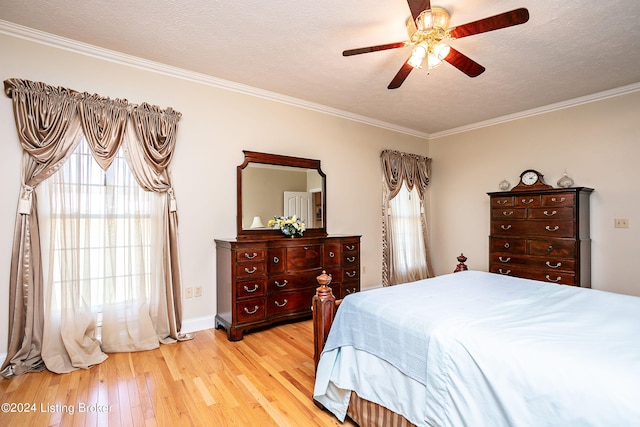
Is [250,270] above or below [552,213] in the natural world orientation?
below

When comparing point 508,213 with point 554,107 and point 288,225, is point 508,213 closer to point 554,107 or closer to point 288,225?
point 554,107

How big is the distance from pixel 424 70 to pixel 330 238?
1993mm

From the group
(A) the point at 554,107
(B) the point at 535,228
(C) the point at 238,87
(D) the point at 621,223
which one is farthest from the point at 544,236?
(C) the point at 238,87

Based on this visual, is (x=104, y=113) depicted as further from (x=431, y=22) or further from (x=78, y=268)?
(x=431, y=22)

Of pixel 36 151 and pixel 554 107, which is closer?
pixel 36 151

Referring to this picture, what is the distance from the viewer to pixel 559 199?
360cm

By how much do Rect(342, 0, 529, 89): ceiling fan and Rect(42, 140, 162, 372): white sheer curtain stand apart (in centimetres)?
227

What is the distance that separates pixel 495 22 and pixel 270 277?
2.68 metres

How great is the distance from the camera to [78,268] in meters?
2.56

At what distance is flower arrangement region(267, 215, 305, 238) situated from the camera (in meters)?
3.49

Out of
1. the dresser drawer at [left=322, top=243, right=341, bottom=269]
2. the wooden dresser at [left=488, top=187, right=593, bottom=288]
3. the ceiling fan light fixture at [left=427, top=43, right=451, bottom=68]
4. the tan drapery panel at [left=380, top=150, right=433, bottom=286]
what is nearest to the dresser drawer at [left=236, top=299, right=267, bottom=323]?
the dresser drawer at [left=322, top=243, right=341, bottom=269]

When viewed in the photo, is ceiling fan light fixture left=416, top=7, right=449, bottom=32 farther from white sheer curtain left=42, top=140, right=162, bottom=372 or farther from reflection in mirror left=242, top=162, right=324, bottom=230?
white sheer curtain left=42, top=140, right=162, bottom=372

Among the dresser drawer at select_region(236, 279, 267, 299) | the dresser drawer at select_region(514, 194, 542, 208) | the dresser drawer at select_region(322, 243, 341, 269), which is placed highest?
the dresser drawer at select_region(514, 194, 542, 208)

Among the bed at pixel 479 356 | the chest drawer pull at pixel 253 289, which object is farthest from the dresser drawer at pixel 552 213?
the chest drawer pull at pixel 253 289
